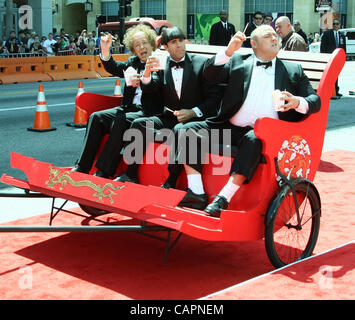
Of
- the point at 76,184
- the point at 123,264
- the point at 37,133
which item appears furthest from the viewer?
the point at 37,133

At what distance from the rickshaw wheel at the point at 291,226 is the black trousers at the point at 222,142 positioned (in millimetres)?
315

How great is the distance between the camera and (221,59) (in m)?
4.87

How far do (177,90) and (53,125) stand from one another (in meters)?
7.01

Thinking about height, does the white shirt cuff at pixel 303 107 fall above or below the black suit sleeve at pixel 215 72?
below

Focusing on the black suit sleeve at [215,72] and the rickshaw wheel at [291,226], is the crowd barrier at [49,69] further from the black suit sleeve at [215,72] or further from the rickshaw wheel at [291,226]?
the rickshaw wheel at [291,226]

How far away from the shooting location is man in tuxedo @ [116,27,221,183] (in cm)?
525

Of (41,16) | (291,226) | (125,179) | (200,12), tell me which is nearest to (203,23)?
(200,12)

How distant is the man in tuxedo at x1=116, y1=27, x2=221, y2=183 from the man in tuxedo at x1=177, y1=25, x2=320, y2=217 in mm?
235

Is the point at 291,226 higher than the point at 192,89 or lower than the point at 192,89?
lower

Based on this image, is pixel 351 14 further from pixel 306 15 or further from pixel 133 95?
pixel 133 95

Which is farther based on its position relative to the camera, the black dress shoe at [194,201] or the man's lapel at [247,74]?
the man's lapel at [247,74]

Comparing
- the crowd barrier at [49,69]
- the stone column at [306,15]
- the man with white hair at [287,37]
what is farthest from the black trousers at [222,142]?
the stone column at [306,15]

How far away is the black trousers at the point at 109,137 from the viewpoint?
5.38m
